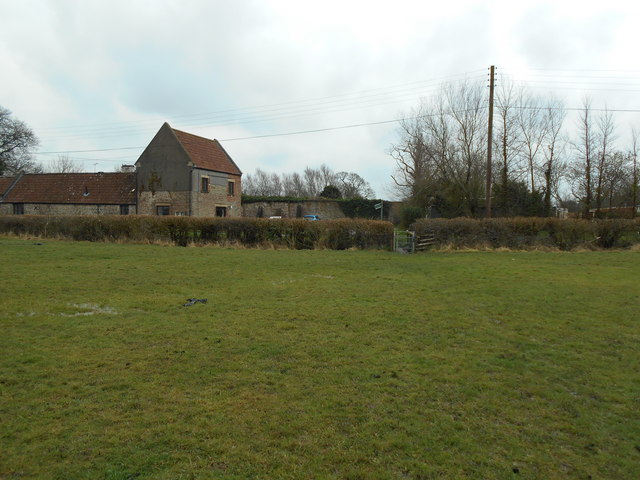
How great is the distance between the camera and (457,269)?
12.9m

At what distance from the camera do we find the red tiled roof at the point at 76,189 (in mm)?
35562

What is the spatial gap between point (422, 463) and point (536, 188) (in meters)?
35.4

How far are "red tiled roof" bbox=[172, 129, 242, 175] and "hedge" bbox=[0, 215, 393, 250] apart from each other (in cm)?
1342

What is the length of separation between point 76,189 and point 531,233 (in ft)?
117

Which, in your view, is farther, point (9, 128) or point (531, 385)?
point (9, 128)

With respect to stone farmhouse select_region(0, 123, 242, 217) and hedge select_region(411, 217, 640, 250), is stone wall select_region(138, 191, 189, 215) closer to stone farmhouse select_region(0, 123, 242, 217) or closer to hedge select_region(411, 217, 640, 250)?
stone farmhouse select_region(0, 123, 242, 217)

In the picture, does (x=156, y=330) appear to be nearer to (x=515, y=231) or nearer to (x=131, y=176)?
(x=515, y=231)

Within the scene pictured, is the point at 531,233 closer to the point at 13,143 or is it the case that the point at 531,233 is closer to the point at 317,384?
the point at 317,384

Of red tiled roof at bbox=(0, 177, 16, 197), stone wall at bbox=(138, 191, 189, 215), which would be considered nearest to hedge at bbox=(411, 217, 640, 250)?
stone wall at bbox=(138, 191, 189, 215)

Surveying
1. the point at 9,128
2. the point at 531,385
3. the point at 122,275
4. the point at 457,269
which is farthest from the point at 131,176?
the point at 531,385

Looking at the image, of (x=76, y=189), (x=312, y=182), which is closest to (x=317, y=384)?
(x=76, y=189)

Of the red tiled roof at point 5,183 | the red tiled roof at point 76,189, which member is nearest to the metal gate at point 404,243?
the red tiled roof at point 76,189

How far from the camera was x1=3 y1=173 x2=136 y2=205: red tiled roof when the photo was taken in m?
35.6

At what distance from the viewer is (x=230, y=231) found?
803 inches
